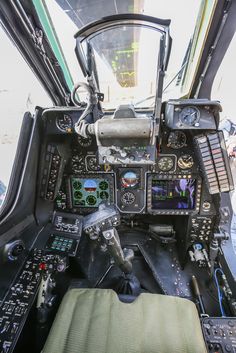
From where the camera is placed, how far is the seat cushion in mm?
1037

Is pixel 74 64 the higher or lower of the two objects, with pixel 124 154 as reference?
higher

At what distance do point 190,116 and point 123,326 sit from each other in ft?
5.63

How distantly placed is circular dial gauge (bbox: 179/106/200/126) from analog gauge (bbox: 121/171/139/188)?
830 millimetres

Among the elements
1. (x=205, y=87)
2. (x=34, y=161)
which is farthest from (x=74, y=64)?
(x=205, y=87)

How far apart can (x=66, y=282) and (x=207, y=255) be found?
64.2 inches

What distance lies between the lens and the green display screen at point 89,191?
7.75 feet

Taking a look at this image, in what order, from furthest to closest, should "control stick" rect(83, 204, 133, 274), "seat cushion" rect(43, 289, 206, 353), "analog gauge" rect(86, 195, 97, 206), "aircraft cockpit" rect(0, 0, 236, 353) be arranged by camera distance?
1. "analog gauge" rect(86, 195, 97, 206)
2. "control stick" rect(83, 204, 133, 274)
3. "aircraft cockpit" rect(0, 0, 236, 353)
4. "seat cushion" rect(43, 289, 206, 353)

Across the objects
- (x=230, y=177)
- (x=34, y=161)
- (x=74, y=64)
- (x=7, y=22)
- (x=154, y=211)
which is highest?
(x=74, y=64)

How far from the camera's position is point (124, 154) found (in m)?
1.67

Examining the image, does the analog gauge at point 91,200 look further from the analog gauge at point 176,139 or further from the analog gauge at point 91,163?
the analog gauge at point 176,139

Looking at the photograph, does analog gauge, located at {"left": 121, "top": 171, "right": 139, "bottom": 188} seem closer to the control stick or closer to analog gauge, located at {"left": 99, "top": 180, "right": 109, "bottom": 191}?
analog gauge, located at {"left": 99, "top": 180, "right": 109, "bottom": 191}

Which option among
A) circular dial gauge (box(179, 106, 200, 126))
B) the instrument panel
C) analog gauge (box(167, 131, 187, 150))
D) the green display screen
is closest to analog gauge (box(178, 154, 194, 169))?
the instrument panel

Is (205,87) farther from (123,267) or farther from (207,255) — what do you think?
(123,267)

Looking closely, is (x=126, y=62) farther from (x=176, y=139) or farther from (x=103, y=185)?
(x=103, y=185)
